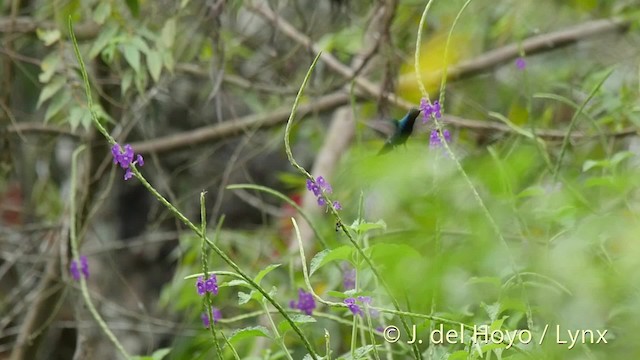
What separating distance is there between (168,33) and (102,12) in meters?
0.14

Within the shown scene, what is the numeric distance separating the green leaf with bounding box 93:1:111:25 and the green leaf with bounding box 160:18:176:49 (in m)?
0.12

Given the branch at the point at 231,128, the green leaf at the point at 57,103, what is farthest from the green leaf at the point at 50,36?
the branch at the point at 231,128

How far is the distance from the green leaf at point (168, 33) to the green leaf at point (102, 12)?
12 cm

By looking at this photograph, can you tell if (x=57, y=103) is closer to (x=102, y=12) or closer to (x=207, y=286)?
(x=102, y=12)

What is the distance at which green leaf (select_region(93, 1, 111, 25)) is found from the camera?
2124 mm

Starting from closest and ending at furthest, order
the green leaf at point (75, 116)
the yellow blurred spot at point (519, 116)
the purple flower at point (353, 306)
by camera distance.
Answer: the purple flower at point (353, 306) → the green leaf at point (75, 116) → the yellow blurred spot at point (519, 116)

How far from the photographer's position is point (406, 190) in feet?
2.91

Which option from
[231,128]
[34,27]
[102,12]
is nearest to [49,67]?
[102,12]

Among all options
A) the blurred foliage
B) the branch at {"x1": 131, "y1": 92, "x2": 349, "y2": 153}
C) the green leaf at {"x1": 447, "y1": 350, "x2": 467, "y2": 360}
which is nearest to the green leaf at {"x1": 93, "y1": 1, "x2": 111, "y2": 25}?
the blurred foliage

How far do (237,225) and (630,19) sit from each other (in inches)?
78.4

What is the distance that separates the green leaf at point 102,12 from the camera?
212cm

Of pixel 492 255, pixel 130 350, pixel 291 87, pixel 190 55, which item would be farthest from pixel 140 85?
pixel 130 350

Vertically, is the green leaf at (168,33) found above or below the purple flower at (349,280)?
above

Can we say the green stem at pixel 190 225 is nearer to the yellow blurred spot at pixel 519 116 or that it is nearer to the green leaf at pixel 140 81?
the green leaf at pixel 140 81
